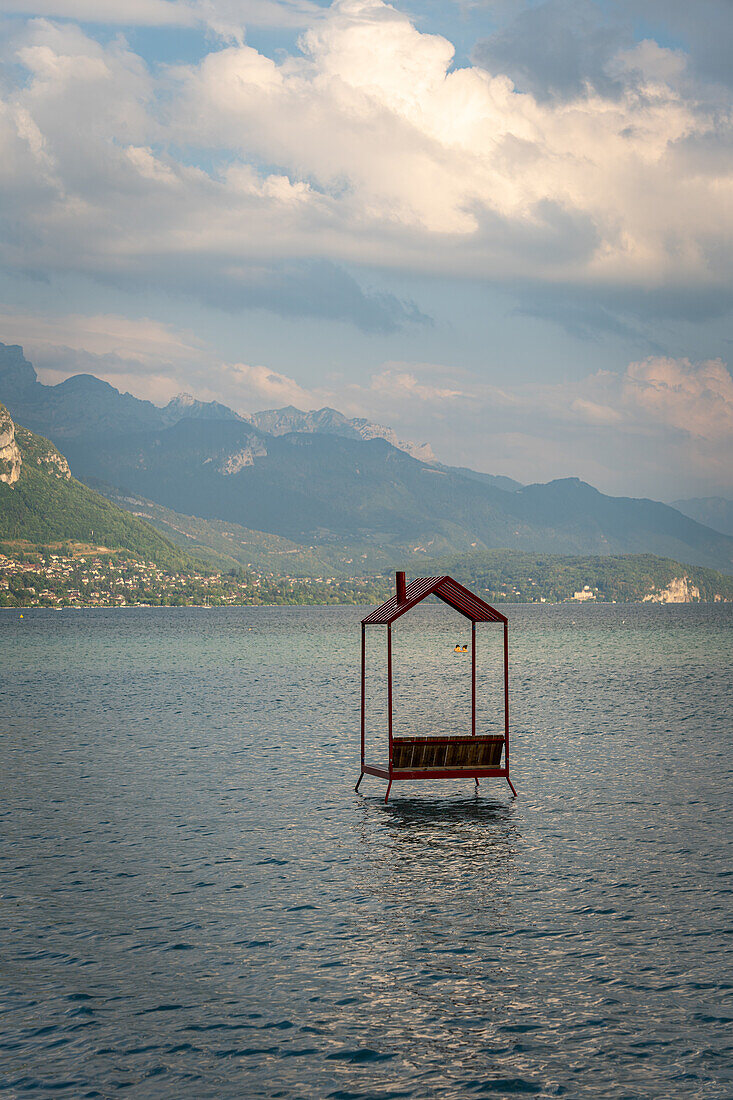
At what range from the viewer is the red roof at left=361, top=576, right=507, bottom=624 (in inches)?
1120

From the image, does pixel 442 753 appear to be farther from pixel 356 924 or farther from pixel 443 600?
pixel 356 924

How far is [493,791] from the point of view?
101ft

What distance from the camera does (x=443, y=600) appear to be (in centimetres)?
2830

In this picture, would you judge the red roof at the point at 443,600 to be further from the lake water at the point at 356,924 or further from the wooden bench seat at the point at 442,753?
the lake water at the point at 356,924

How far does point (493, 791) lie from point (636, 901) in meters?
12.3

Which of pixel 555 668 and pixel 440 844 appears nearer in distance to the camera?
pixel 440 844

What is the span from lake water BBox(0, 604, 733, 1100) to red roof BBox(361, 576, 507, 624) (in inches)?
202

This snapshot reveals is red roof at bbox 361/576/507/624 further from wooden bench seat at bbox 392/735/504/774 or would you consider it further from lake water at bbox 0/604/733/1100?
lake water at bbox 0/604/733/1100

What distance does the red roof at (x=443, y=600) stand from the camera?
28.5 metres

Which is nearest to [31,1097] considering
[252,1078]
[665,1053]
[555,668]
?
[252,1078]

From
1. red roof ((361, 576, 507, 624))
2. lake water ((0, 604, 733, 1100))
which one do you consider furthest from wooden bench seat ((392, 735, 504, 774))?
red roof ((361, 576, 507, 624))

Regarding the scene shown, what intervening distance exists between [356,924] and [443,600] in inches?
480

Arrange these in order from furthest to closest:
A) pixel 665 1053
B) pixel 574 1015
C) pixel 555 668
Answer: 1. pixel 555 668
2. pixel 574 1015
3. pixel 665 1053

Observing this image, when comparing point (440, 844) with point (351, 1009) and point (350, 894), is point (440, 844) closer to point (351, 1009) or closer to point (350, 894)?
point (350, 894)
